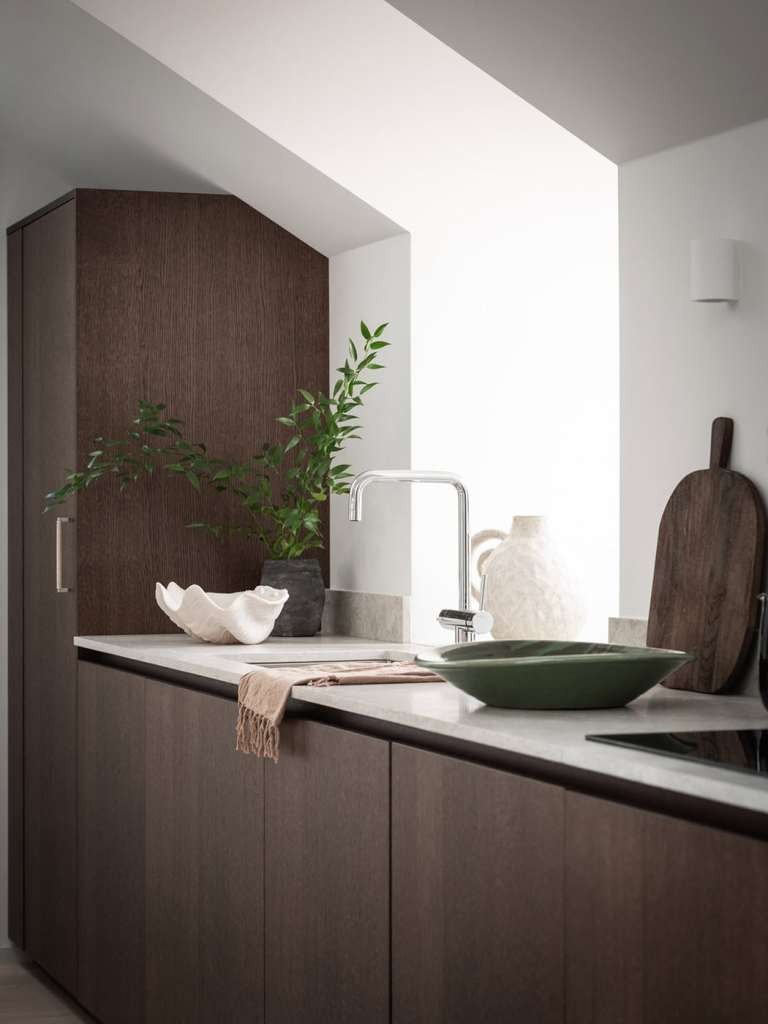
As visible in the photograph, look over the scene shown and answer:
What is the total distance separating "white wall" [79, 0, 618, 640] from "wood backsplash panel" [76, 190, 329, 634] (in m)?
0.50

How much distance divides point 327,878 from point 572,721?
2.03ft

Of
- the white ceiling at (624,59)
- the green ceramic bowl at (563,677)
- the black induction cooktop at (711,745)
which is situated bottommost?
the black induction cooktop at (711,745)

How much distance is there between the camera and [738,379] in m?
2.47

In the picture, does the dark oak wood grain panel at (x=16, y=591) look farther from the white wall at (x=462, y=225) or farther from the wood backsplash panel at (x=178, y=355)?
the white wall at (x=462, y=225)

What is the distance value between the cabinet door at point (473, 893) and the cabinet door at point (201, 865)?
61 cm

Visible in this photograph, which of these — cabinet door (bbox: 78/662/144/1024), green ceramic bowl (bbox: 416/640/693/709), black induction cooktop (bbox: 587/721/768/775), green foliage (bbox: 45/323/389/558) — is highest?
green foliage (bbox: 45/323/389/558)

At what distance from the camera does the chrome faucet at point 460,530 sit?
9.33 feet

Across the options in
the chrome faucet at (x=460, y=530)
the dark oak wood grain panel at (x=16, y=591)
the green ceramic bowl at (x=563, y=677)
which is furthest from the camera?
the dark oak wood grain panel at (x=16, y=591)

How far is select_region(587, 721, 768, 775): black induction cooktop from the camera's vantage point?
1585 mm

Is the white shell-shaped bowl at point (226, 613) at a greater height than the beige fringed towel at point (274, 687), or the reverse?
the white shell-shaped bowl at point (226, 613)

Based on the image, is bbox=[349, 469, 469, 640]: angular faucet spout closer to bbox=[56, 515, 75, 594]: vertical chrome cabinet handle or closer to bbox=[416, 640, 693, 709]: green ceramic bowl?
bbox=[416, 640, 693, 709]: green ceramic bowl

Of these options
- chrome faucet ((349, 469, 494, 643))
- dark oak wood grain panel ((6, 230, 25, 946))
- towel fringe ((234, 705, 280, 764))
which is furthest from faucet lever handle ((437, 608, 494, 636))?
Result: dark oak wood grain panel ((6, 230, 25, 946))

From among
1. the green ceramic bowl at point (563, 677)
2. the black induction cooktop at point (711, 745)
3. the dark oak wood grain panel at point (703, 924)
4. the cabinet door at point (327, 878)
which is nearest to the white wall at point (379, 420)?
the cabinet door at point (327, 878)

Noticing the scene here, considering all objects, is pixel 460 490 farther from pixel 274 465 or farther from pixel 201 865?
pixel 201 865
